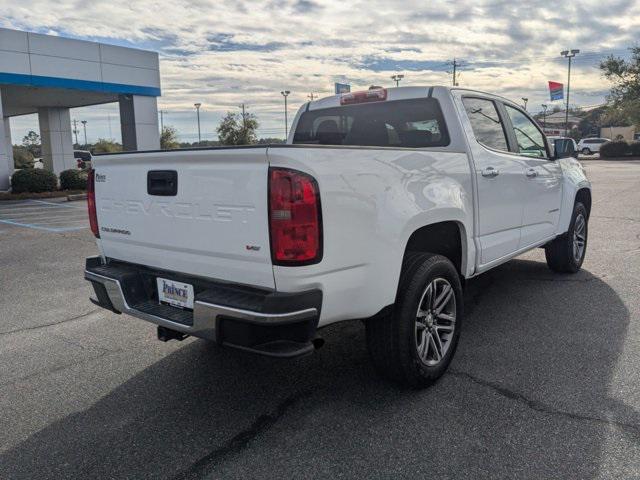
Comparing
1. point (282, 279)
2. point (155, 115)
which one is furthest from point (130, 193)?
point (155, 115)

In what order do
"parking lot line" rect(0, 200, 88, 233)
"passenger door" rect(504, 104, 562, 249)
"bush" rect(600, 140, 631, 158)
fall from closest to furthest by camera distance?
1. "passenger door" rect(504, 104, 562, 249)
2. "parking lot line" rect(0, 200, 88, 233)
3. "bush" rect(600, 140, 631, 158)

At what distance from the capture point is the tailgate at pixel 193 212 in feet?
8.95

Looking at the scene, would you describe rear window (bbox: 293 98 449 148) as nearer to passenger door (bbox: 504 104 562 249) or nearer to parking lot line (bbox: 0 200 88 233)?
passenger door (bbox: 504 104 562 249)

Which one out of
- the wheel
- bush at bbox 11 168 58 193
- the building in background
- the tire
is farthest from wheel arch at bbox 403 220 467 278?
the building in background

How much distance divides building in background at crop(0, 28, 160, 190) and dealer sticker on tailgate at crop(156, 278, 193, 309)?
1775 cm

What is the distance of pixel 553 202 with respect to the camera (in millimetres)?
5508

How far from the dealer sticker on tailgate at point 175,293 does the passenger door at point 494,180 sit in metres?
2.18

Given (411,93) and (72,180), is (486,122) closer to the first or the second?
(411,93)

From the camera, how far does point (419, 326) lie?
3418mm

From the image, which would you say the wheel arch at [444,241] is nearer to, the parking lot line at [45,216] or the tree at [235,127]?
the parking lot line at [45,216]

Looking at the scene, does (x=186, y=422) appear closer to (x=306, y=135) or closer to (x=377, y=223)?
(x=377, y=223)

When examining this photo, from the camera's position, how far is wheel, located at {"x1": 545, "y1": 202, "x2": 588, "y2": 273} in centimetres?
609

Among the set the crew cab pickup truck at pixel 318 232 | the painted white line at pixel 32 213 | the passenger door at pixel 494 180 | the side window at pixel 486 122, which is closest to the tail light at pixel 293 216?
the crew cab pickup truck at pixel 318 232

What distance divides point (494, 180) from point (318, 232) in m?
2.12
